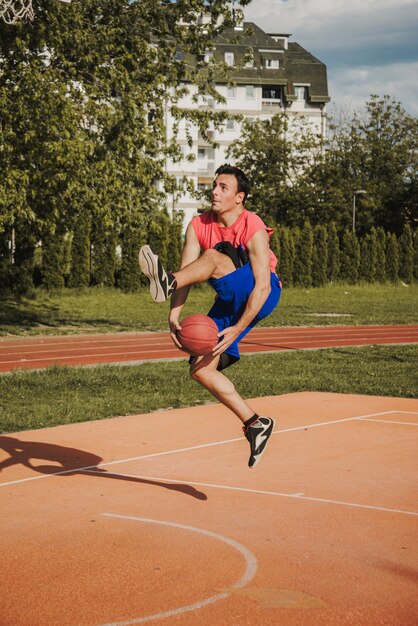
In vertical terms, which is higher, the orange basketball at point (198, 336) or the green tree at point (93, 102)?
the green tree at point (93, 102)

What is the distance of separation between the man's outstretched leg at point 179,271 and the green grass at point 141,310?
16.9 meters

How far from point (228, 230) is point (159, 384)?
743cm

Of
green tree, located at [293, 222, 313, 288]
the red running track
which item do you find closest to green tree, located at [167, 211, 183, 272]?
green tree, located at [293, 222, 313, 288]

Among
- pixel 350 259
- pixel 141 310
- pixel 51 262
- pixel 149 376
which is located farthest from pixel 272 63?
pixel 149 376

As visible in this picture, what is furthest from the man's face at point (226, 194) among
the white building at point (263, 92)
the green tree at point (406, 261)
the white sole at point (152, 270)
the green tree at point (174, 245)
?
the white building at point (263, 92)

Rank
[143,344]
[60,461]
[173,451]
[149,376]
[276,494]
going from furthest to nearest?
[143,344] < [149,376] < [173,451] < [60,461] < [276,494]

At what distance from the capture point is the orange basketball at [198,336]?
629cm

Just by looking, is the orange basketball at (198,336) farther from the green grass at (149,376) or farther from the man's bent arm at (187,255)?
the green grass at (149,376)

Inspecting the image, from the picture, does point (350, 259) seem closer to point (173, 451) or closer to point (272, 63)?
point (173, 451)

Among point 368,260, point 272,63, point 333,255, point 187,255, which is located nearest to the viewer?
point 187,255

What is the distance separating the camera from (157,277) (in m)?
6.19

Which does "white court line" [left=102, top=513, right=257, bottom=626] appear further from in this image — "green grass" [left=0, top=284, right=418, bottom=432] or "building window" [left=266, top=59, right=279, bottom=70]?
"building window" [left=266, top=59, right=279, bottom=70]

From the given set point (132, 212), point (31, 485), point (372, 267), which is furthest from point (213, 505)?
point (372, 267)

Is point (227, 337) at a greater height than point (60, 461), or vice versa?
point (227, 337)
